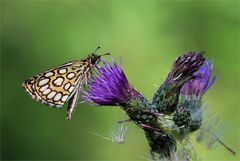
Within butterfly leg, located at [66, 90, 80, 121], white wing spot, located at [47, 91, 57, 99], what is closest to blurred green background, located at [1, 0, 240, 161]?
white wing spot, located at [47, 91, 57, 99]

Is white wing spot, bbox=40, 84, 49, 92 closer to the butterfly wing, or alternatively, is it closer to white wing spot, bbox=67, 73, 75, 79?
the butterfly wing

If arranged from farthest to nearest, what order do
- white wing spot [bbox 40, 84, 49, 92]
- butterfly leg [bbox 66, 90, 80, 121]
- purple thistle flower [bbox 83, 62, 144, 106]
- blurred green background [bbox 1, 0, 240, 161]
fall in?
blurred green background [bbox 1, 0, 240, 161], white wing spot [bbox 40, 84, 49, 92], butterfly leg [bbox 66, 90, 80, 121], purple thistle flower [bbox 83, 62, 144, 106]

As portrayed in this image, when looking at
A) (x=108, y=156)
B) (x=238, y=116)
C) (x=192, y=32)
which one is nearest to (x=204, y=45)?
(x=192, y=32)

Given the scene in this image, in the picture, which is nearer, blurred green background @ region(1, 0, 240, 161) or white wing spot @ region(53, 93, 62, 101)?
white wing spot @ region(53, 93, 62, 101)

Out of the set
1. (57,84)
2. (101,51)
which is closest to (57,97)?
(57,84)

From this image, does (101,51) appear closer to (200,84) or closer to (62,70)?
(62,70)

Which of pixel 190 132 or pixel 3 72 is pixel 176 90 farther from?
pixel 3 72

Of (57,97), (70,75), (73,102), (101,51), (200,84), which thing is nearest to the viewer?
(200,84)

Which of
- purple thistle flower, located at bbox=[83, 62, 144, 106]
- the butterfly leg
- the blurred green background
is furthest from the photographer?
the blurred green background
